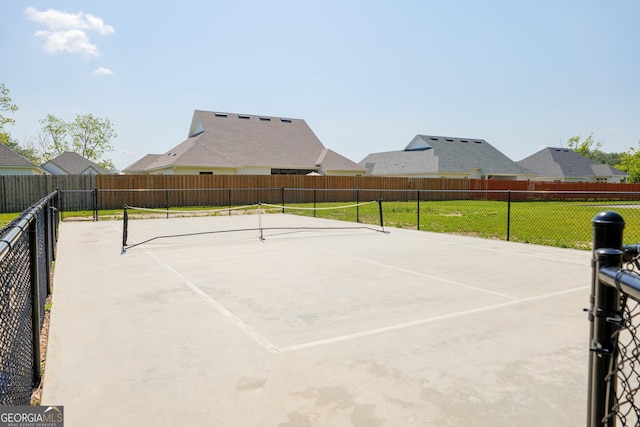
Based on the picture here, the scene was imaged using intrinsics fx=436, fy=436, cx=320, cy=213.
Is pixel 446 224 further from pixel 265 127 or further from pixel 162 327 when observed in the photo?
pixel 265 127

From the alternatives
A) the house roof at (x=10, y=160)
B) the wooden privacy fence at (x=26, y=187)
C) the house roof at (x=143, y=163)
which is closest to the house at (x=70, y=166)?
the house roof at (x=143, y=163)

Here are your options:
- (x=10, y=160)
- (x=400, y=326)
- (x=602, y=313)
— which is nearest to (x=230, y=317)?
(x=400, y=326)

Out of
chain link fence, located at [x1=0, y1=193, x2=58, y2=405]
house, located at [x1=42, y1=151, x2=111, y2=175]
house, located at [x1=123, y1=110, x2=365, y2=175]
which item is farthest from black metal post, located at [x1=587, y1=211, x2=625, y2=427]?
house, located at [x1=42, y1=151, x2=111, y2=175]

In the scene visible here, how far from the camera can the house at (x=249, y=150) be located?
33.5m

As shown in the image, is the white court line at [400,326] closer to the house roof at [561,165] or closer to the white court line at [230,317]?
the white court line at [230,317]

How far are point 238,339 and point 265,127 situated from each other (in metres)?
38.2

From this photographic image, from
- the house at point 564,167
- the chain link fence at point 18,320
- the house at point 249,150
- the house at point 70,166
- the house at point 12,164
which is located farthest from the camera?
the house at point 564,167

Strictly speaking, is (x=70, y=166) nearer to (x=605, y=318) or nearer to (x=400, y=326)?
(x=400, y=326)

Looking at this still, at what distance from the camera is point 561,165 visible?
56.9 metres

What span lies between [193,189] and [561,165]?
1960 inches

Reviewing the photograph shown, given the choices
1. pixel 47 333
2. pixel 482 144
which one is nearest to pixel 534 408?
pixel 47 333

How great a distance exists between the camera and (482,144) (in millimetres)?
52875

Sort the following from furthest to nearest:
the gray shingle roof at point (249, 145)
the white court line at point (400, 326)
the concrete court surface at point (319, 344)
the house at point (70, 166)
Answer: the house at point (70, 166)
the gray shingle roof at point (249, 145)
the white court line at point (400, 326)
the concrete court surface at point (319, 344)

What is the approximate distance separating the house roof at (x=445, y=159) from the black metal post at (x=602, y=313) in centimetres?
4461
